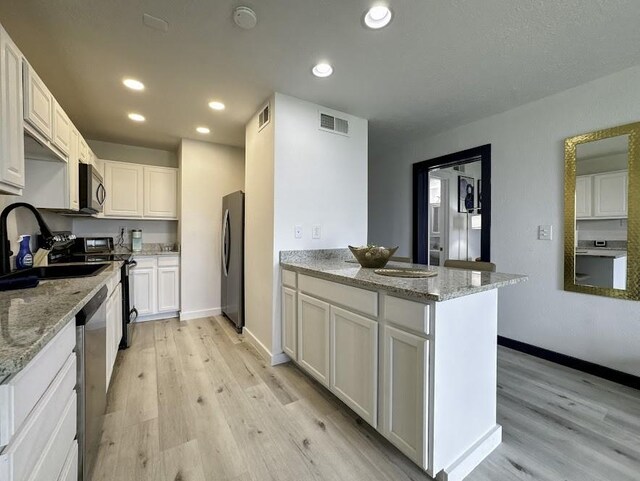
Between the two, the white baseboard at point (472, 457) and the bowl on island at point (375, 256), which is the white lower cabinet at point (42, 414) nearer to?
the white baseboard at point (472, 457)

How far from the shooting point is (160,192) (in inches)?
154

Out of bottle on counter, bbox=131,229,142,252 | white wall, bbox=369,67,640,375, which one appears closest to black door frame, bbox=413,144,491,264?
white wall, bbox=369,67,640,375

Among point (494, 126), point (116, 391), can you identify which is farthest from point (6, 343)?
point (494, 126)

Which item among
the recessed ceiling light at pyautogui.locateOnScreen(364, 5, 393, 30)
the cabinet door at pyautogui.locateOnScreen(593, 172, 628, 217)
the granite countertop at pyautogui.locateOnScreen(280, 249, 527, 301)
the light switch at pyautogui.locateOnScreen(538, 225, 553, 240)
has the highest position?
the recessed ceiling light at pyautogui.locateOnScreen(364, 5, 393, 30)

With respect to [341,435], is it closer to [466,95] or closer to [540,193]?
[540,193]

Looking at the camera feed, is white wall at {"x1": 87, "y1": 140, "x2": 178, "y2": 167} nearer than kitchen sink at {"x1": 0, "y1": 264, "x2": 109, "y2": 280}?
No

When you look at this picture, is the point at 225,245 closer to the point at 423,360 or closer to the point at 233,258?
the point at 233,258

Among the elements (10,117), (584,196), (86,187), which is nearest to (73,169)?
(86,187)

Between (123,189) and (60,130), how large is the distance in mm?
1695

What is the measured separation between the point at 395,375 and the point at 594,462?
1.11m

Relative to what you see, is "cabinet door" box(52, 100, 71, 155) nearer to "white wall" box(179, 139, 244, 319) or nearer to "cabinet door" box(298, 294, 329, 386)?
"white wall" box(179, 139, 244, 319)

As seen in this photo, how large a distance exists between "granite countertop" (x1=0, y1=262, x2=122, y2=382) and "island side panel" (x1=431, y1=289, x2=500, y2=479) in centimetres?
130

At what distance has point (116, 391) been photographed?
2029mm

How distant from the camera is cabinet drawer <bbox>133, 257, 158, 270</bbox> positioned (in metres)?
3.49
